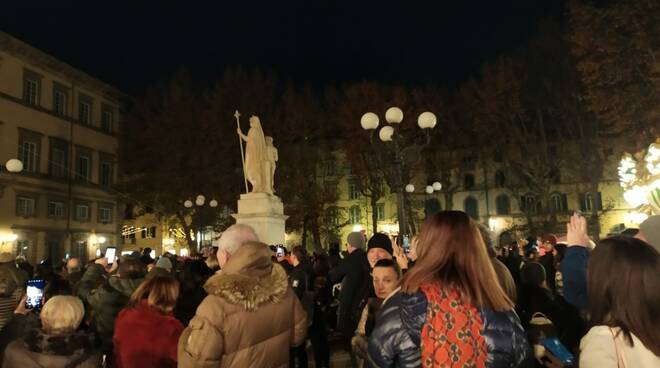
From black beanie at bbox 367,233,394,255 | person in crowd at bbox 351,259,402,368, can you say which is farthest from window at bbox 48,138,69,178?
person in crowd at bbox 351,259,402,368

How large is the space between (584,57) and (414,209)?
67.2 ft

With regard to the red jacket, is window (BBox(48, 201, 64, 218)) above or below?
above

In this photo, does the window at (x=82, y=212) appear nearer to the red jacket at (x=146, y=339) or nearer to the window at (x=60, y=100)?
the window at (x=60, y=100)

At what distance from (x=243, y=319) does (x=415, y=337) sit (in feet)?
3.74

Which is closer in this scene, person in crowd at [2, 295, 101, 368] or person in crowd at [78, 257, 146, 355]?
person in crowd at [2, 295, 101, 368]

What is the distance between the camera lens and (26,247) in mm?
33594

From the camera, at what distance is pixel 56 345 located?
133 inches

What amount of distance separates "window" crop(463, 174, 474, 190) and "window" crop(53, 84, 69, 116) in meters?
36.6

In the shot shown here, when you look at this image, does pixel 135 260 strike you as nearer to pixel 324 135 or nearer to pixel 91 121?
pixel 324 135

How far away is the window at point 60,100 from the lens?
37.7m

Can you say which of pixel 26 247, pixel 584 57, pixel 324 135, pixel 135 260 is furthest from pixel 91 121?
pixel 135 260

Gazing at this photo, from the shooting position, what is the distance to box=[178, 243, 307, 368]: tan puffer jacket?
10.1 feet

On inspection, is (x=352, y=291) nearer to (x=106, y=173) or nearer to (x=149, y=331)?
(x=149, y=331)

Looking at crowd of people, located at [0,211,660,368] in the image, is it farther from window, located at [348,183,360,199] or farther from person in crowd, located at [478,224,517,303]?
window, located at [348,183,360,199]
